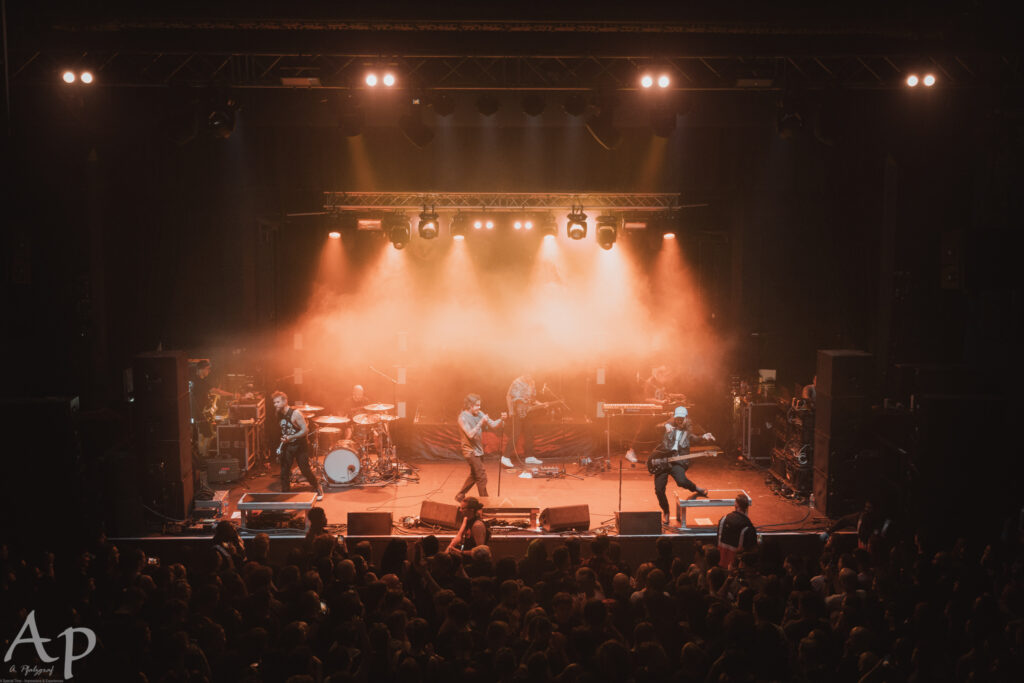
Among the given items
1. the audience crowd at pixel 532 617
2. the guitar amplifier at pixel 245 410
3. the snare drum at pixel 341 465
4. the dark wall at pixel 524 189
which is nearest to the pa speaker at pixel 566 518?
the audience crowd at pixel 532 617

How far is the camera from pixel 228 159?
14641mm

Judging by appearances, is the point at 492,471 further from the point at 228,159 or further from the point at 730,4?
the point at 730,4

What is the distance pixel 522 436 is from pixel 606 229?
14.3ft

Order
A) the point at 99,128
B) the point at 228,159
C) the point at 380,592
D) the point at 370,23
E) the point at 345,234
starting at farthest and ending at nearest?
the point at 345,234 < the point at 228,159 < the point at 99,128 < the point at 370,23 < the point at 380,592

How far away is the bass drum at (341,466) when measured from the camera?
12.8 metres

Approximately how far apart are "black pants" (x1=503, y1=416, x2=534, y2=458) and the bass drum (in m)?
3.07

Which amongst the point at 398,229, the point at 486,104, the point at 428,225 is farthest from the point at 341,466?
the point at 486,104

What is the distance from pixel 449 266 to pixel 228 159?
5593 millimetres

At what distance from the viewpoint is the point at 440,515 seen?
10.6 m

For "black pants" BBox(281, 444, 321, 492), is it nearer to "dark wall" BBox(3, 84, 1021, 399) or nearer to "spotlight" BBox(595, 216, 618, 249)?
"dark wall" BBox(3, 84, 1021, 399)

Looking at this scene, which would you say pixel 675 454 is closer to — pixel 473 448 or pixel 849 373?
pixel 849 373

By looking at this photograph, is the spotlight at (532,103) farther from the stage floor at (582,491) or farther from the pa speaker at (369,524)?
the stage floor at (582,491)

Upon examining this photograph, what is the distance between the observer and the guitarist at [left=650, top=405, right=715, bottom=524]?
11242mm

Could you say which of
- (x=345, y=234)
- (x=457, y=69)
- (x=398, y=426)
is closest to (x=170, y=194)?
(x=345, y=234)
